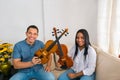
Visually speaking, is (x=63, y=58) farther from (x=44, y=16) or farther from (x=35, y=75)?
(x=44, y=16)

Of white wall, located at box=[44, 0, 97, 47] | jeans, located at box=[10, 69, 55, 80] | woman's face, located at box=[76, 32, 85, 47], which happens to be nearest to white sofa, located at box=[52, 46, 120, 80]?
woman's face, located at box=[76, 32, 85, 47]

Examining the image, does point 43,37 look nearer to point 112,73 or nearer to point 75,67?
point 75,67

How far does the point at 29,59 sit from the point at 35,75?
211mm

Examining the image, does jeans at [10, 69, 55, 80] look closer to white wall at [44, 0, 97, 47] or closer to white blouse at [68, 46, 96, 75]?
white blouse at [68, 46, 96, 75]

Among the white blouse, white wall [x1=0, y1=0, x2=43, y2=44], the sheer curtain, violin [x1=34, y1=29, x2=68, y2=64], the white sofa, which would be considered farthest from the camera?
white wall [x1=0, y1=0, x2=43, y2=44]

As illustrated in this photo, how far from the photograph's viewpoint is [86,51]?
6.95 feet

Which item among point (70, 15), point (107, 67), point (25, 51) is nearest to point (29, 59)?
point (25, 51)

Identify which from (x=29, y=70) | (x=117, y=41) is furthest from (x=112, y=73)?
(x=29, y=70)

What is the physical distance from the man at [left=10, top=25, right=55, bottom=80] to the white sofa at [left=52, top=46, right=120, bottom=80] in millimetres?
553

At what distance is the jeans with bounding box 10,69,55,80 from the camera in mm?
2078

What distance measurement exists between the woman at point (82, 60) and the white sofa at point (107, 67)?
75mm

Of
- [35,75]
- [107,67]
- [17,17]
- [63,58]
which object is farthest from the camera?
[17,17]

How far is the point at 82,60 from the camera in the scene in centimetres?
214

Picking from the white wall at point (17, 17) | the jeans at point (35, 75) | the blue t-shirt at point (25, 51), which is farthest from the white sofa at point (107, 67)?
the white wall at point (17, 17)
